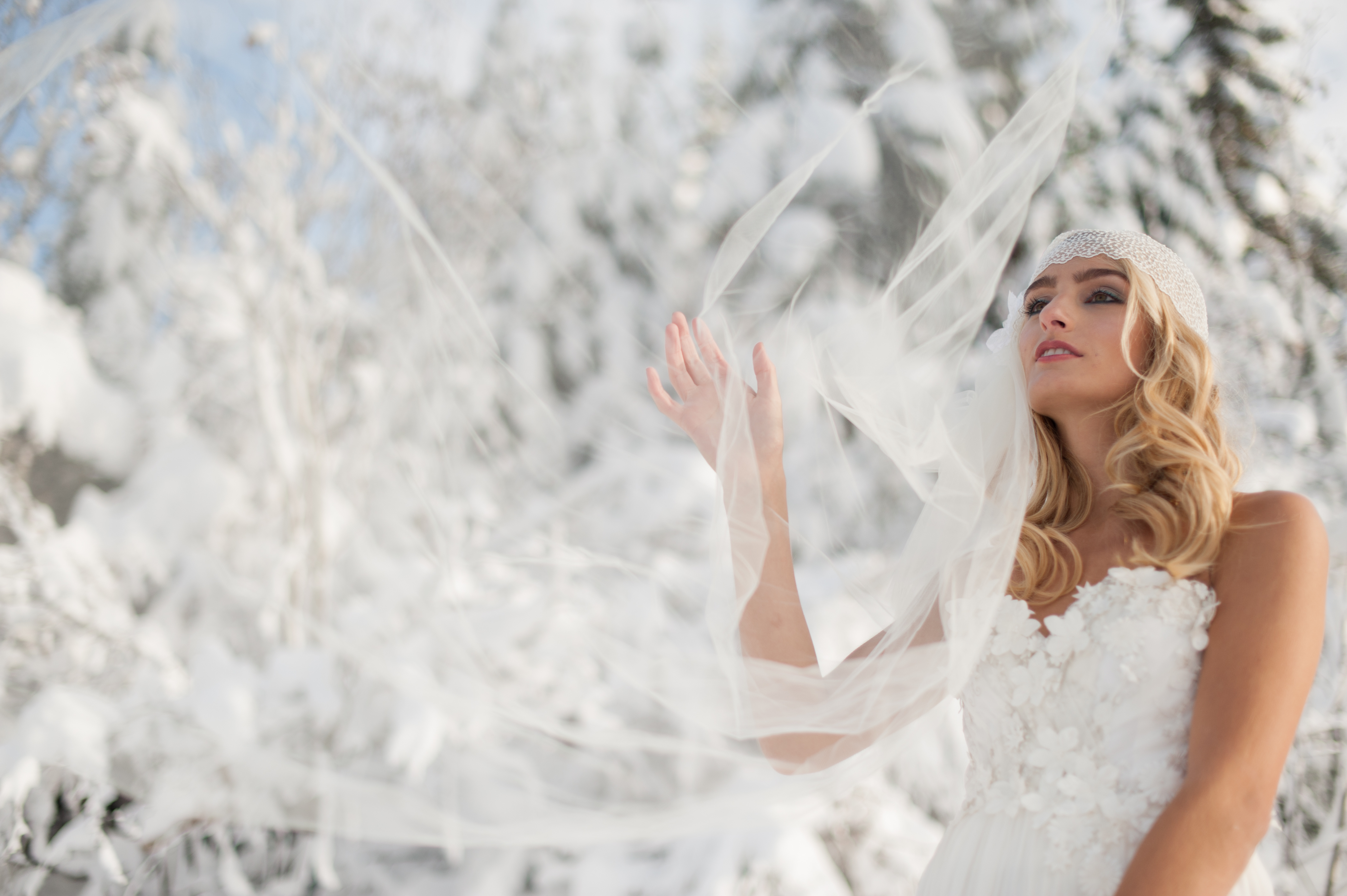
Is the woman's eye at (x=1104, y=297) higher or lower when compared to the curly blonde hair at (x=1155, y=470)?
higher

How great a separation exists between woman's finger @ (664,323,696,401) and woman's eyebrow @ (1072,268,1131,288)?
2.13ft

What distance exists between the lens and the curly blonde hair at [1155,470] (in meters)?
1.01

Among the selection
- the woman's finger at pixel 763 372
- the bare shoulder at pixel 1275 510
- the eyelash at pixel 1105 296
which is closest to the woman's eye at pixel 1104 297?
the eyelash at pixel 1105 296

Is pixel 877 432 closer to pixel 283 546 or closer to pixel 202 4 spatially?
pixel 283 546

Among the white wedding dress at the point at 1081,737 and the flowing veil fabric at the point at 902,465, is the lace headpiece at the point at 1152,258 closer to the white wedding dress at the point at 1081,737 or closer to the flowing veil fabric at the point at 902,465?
the flowing veil fabric at the point at 902,465

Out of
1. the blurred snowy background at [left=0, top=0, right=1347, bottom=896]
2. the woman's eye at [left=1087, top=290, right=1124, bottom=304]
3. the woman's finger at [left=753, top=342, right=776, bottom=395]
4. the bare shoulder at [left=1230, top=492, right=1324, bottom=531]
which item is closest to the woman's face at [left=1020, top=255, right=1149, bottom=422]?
the woman's eye at [left=1087, top=290, right=1124, bottom=304]

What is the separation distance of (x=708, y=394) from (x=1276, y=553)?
0.83m

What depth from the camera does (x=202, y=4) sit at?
386 centimetres

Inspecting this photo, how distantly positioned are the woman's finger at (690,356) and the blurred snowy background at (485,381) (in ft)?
0.86

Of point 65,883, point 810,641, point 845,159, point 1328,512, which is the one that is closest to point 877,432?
point 810,641

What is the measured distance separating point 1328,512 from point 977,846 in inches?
110

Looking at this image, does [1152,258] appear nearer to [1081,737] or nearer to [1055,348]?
[1055,348]

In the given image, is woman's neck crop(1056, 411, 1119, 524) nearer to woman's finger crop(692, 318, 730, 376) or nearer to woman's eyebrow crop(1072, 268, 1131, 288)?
woman's eyebrow crop(1072, 268, 1131, 288)

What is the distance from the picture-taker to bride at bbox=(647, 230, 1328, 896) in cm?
83
